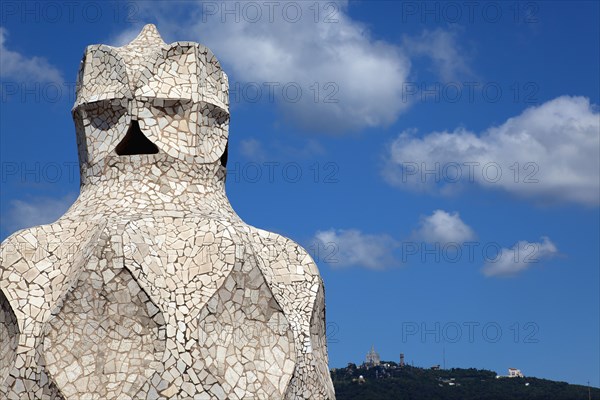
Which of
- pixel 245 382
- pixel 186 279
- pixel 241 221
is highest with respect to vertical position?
pixel 241 221

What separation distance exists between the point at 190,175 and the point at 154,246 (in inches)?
71.5

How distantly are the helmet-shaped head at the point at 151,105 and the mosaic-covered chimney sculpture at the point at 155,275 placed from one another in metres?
0.02

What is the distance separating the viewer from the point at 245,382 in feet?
43.8

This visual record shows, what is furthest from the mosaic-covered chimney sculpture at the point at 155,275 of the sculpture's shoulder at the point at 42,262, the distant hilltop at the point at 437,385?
the distant hilltop at the point at 437,385

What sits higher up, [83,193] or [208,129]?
[208,129]

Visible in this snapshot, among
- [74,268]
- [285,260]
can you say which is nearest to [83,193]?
[74,268]

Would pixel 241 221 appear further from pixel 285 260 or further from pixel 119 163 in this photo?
pixel 119 163

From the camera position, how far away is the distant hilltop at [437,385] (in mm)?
48625

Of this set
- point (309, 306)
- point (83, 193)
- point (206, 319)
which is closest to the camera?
point (206, 319)

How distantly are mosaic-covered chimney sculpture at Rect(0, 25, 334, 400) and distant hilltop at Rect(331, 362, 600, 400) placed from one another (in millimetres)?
31595

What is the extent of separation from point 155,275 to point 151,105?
→ 3026mm

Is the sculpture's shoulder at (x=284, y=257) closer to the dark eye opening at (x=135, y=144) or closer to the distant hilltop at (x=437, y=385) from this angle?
the dark eye opening at (x=135, y=144)

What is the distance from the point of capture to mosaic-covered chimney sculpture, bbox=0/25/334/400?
13.1 metres

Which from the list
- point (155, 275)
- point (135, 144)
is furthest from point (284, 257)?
point (135, 144)
